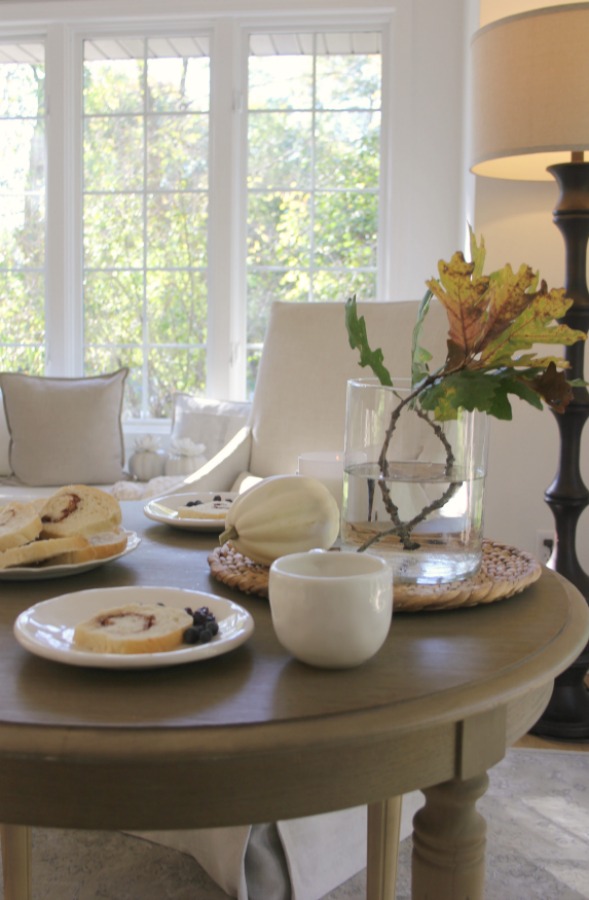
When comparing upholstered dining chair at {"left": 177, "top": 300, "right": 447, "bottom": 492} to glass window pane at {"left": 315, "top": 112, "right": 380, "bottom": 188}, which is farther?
glass window pane at {"left": 315, "top": 112, "right": 380, "bottom": 188}

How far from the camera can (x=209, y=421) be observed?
350 centimetres

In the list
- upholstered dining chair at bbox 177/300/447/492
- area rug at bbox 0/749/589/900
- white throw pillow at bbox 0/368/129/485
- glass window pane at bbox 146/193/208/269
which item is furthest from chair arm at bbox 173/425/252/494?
glass window pane at bbox 146/193/208/269

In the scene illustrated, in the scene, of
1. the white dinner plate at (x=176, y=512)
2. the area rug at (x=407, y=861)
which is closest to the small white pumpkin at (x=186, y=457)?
the area rug at (x=407, y=861)

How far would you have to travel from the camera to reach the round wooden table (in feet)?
1.92

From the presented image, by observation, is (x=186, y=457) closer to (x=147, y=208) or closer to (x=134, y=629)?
(x=147, y=208)

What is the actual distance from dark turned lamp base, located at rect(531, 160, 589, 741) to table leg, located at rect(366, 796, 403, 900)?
104 centimetres

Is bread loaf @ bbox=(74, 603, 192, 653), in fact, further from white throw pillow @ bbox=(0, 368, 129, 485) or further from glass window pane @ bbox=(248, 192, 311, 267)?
glass window pane @ bbox=(248, 192, 311, 267)

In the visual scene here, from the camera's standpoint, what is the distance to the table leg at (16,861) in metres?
1.25

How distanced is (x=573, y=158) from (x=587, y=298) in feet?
1.09

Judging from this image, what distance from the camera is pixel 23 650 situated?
0.75 metres

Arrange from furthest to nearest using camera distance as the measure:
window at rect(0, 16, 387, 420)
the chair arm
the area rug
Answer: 1. window at rect(0, 16, 387, 420)
2. the chair arm
3. the area rug

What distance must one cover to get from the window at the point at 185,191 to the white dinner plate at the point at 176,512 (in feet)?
8.58

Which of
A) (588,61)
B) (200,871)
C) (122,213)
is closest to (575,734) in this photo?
(200,871)

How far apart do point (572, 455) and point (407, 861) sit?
107cm
